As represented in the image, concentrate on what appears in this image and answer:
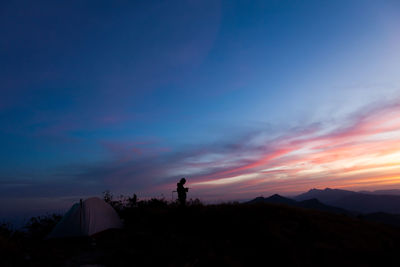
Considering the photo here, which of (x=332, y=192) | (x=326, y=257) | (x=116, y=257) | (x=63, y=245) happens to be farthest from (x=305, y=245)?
(x=332, y=192)

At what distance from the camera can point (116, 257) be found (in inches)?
356

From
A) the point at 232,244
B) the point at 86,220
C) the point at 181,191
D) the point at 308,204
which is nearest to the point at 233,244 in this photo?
the point at 232,244

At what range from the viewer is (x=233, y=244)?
9203 mm

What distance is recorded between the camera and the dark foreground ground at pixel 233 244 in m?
8.08

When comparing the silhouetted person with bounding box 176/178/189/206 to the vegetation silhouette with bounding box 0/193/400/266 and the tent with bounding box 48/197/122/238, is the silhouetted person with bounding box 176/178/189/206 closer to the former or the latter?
the vegetation silhouette with bounding box 0/193/400/266

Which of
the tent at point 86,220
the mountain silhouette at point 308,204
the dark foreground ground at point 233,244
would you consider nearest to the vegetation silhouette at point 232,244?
the dark foreground ground at point 233,244

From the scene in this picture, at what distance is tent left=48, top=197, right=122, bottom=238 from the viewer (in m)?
12.4

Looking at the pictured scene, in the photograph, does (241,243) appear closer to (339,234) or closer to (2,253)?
(339,234)

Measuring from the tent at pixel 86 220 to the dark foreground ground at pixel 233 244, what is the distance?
17.3 inches

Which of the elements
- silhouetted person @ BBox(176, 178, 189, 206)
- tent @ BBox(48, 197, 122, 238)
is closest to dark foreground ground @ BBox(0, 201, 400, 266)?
tent @ BBox(48, 197, 122, 238)

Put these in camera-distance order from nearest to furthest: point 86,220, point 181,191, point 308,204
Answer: point 86,220 → point 181,191 → point 308,204

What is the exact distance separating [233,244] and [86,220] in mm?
8340

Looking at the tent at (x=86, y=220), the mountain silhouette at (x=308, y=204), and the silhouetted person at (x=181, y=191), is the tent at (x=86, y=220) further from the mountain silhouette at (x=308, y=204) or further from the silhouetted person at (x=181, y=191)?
the mountain silhouette at (x=308, y=204)

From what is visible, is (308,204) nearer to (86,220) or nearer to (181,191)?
(181,191)
